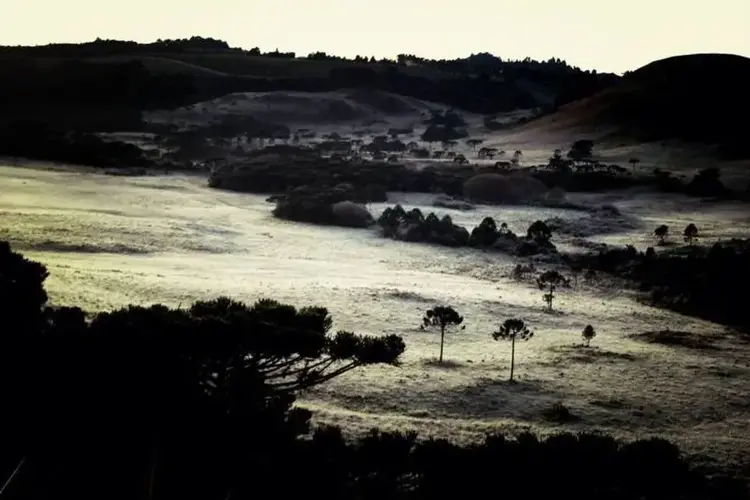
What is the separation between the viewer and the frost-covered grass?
18844 mm

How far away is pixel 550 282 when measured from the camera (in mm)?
32531

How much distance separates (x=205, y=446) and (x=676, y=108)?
263 ft

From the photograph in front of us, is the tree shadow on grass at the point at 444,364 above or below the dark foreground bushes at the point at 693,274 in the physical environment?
below

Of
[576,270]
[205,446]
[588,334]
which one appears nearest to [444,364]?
[588,334]

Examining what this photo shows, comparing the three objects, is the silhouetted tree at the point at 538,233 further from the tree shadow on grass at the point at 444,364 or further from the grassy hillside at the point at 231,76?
the grassy hillside at the point at 231,76

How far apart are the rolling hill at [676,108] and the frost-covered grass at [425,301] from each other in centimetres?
3076

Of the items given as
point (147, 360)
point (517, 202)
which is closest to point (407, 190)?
point (517, 202)

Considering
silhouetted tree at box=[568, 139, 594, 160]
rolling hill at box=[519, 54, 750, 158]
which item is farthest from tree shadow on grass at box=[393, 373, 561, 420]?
rolling hill at box=[519, 54, 750, 158]

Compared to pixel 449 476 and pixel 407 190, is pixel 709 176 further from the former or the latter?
pixel 449 476

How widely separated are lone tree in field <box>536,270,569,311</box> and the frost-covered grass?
1.53 feet

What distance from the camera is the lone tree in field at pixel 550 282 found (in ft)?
98.5

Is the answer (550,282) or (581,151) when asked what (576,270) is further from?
(581,151)

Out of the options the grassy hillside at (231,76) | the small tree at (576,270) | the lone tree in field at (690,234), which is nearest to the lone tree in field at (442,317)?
the small tree at (576,270)

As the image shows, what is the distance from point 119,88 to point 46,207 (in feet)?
198
